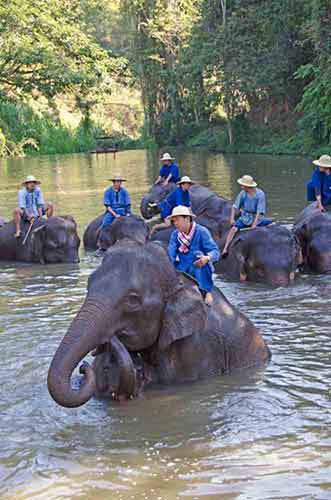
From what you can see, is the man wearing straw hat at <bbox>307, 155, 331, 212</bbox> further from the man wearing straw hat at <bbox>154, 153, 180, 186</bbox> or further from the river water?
the man wearing straw hat at <bbox>154, 153, 180, 186</bbox>

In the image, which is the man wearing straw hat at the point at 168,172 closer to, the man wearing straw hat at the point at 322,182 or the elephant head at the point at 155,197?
the elephant head at the point at 155,197

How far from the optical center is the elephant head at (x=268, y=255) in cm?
1118

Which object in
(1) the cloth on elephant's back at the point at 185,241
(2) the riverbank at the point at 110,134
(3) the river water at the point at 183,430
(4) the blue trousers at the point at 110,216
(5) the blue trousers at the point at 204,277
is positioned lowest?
(3) the river water at the point at 183,430

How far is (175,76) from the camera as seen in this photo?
55125mm

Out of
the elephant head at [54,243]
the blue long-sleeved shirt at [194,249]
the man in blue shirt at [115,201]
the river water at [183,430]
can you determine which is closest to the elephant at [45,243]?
the elephant head at [54,243]

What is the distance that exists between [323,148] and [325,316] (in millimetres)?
25835

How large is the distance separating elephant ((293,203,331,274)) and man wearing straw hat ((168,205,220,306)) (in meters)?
4.75

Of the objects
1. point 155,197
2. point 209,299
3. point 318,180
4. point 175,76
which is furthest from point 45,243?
point 175,76

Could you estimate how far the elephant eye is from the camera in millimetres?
5961

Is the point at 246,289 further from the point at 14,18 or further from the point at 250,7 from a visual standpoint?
the point at 250,7

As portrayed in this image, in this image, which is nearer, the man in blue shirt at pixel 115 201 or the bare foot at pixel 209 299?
the bare foot at pixel 209 299

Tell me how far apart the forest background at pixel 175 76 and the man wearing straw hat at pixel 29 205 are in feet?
28.3

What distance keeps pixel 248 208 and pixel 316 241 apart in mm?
1055

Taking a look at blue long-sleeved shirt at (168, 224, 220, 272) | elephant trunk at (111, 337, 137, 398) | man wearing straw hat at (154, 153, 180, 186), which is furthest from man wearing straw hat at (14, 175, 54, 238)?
elephant trunk at (111, 337, 137, 398)
